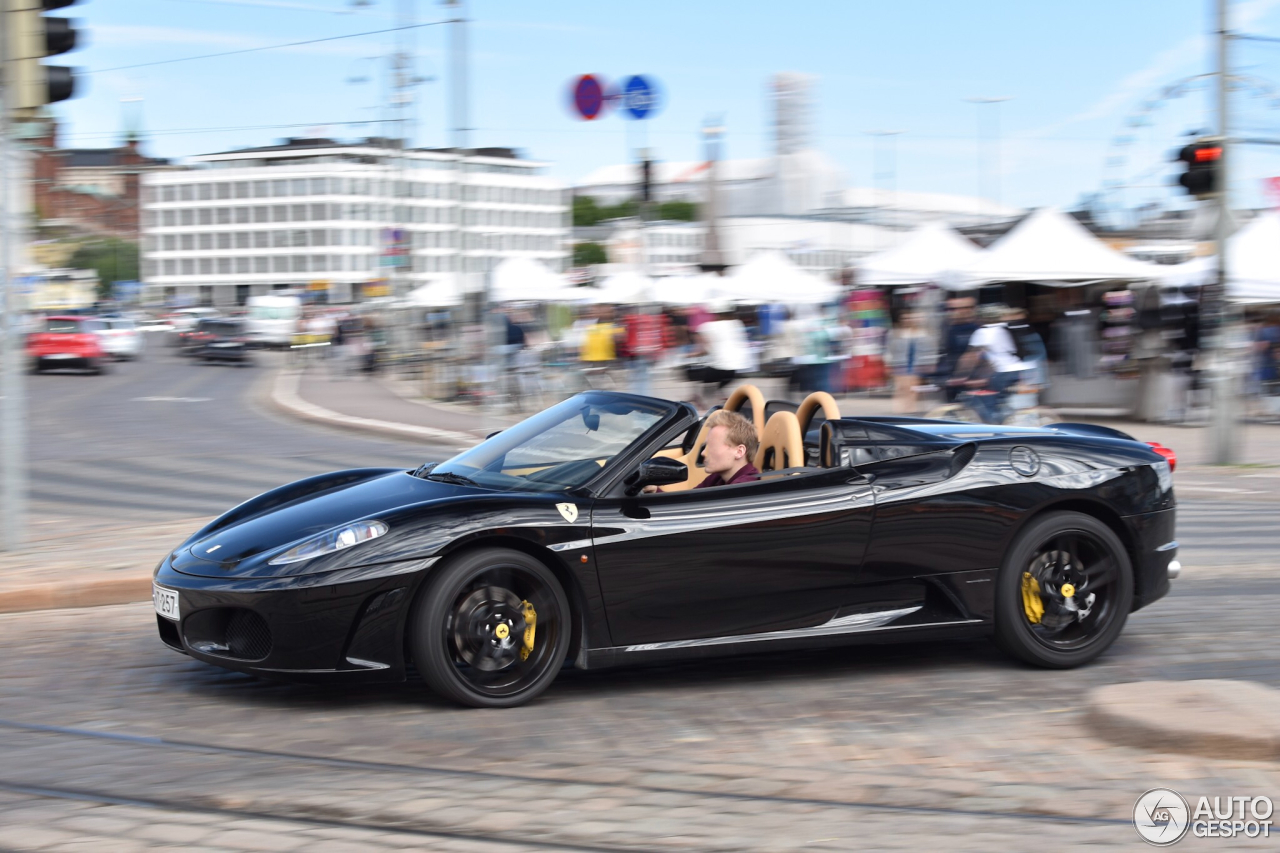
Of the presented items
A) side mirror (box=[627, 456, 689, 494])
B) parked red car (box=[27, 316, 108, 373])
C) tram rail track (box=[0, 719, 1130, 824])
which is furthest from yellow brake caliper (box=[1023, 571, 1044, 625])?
parked red car (box=[27, 316, 108, 373])

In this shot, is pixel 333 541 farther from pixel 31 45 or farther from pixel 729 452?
pixel 31 45

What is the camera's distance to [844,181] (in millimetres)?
112750

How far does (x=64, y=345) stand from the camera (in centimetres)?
3753

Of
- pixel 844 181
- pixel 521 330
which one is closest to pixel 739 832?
pixel 521 330

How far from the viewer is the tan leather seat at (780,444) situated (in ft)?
18.6

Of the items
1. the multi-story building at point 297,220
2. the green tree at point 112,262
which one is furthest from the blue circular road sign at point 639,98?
the green tree at point 112,262

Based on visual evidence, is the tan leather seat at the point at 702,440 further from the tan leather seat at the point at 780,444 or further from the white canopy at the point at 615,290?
the white canopy at the point at 615,290

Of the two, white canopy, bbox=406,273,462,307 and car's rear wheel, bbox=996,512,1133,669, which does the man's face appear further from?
white canopy, bbox=406,273,462,307

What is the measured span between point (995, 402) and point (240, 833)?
10702 mm

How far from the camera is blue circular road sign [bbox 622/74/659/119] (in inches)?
634

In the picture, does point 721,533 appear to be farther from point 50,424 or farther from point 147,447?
point 50,424

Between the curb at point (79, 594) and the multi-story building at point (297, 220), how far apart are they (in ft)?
428

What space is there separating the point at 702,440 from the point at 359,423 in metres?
14.5

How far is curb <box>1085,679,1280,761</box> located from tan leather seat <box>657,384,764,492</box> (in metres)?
1.76
